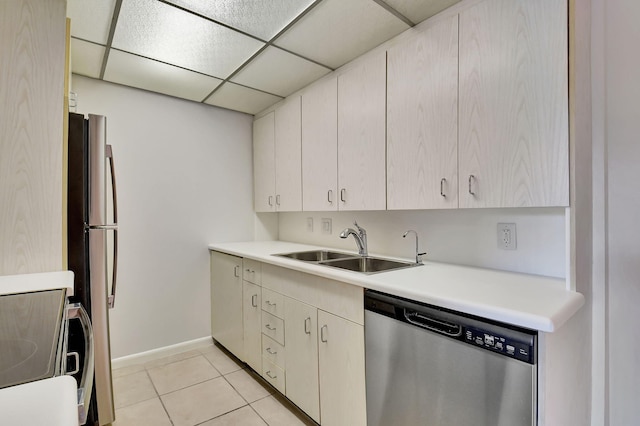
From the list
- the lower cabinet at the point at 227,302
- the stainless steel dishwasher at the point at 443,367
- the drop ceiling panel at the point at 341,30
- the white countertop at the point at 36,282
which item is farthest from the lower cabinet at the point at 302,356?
the drop ceiling panel at the point at 341,30

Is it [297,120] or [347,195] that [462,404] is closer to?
[347,195]

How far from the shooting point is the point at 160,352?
2.60 metres

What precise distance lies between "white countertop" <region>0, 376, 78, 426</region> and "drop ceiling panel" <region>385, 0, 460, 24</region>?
1.78 m

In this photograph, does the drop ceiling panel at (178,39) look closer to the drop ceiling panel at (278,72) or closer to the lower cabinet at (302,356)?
the drop ceiling panel at (278,72)

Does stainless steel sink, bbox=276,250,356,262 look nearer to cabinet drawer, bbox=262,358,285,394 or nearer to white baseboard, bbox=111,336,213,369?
cabinet drawer, bbox=262,358,285,394

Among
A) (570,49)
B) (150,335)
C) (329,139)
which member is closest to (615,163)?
(570,49)

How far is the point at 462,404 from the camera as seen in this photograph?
41.2 inches

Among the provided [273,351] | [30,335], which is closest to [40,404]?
[30,335]

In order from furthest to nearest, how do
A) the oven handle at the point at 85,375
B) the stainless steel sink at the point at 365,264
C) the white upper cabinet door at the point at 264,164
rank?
1. the white upper cabinet door at the point at 264,164
2. the stainless steel sink at the point at 365,264
3. the oven handle at the point at 85,375

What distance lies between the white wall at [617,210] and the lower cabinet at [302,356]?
1.26m

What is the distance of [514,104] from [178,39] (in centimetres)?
177

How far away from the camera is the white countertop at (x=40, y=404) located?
42 centimetres

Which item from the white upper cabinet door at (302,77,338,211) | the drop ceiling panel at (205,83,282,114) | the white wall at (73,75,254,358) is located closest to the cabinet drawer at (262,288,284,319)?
the white upper cabinet door at (302,77,338,211)

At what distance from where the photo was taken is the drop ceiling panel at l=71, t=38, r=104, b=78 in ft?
6.07
